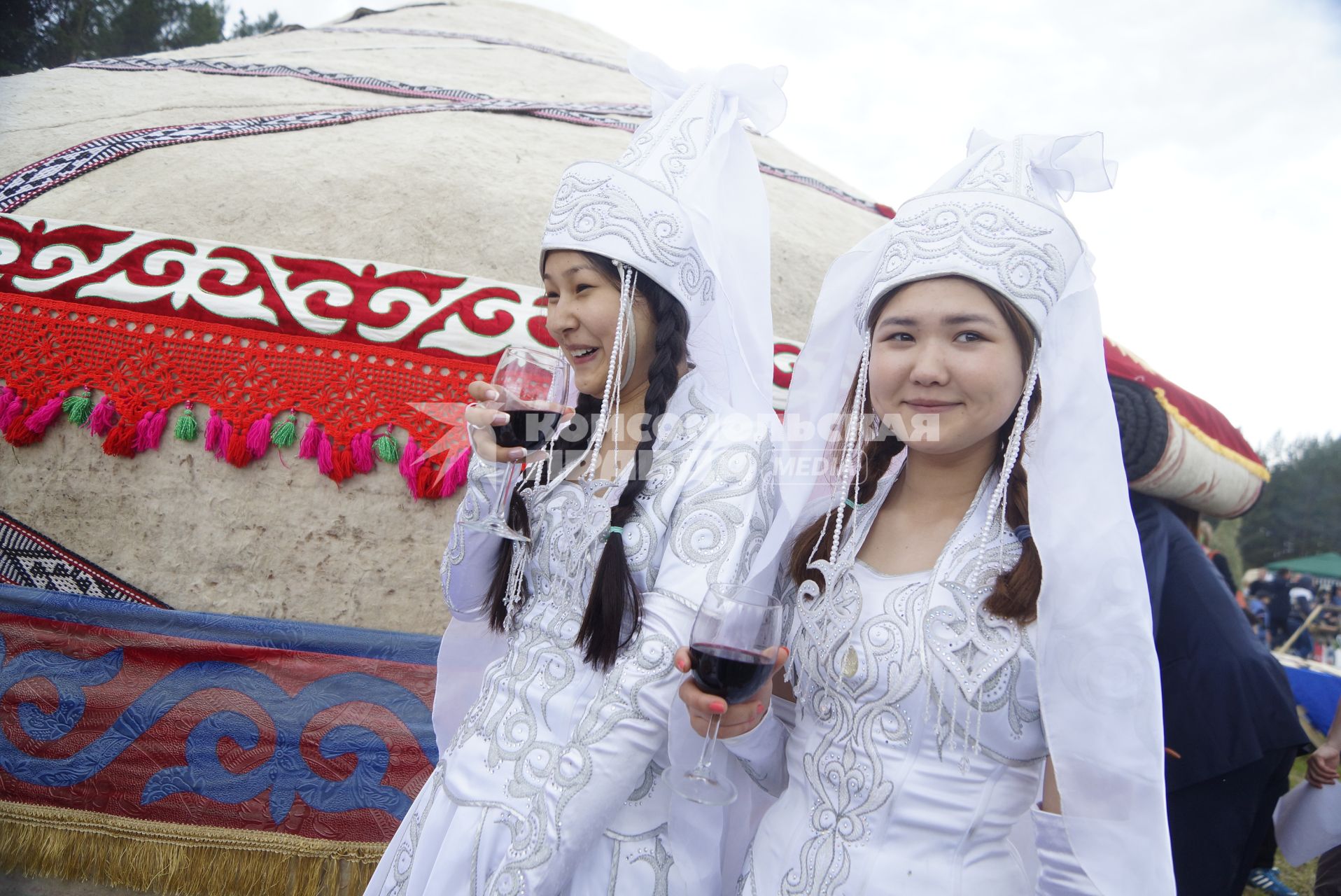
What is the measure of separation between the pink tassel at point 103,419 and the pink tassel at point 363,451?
2.37 ft

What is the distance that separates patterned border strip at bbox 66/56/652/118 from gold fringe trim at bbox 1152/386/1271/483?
340cm

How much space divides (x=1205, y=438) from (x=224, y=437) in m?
2.92

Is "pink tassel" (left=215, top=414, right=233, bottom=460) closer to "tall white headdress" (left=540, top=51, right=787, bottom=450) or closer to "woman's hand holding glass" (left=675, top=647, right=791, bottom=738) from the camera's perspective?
"tall white headdress" (left=540, top=51, right=787, bottom=450)

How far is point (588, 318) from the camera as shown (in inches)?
61.3

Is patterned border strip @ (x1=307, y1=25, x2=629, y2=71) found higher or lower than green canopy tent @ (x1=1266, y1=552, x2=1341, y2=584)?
higher

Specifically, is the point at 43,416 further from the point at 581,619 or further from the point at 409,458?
the point at 581,619

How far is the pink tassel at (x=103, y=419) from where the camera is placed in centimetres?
263

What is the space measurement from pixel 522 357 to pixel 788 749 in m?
0.81

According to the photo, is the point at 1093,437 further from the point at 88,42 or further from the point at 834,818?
the point at 88,42

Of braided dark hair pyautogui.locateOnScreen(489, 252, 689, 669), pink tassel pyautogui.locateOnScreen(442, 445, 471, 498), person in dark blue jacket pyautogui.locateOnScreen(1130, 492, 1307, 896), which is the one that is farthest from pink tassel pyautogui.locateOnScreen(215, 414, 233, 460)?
person in dark blue jacket pyautogui.locateOnScreen(1130, 492, 1307, 896)

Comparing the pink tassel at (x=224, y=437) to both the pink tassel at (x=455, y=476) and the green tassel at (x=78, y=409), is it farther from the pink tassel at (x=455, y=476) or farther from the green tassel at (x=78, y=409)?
the pink tassel at (x=455, y=476)

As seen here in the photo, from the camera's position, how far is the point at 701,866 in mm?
1376

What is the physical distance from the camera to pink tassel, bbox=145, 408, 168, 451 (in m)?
2.63

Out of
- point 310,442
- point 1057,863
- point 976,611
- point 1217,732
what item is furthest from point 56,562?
point 1217,732
